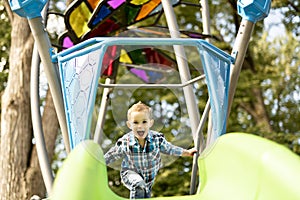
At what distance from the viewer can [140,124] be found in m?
2.78

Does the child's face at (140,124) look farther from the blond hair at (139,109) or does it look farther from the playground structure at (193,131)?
the playground structure at (193,131)

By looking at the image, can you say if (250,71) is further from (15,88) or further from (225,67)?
(225,67)

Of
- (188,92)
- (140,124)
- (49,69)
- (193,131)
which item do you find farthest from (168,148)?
(49,69)

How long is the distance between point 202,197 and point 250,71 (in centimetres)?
715

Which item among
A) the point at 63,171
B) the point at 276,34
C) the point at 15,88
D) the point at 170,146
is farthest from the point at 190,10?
the point at 63,171

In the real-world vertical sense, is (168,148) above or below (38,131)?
below

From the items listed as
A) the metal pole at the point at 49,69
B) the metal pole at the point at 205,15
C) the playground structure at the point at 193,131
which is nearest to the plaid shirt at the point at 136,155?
the playground structure at the point at 193,131

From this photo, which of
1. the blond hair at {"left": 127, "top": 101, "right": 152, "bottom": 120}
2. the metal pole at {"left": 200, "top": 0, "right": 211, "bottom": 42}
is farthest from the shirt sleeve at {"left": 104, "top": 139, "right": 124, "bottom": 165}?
the metal pole at {"left": 200, "top": 0, "right": 211, "bottom": 42}

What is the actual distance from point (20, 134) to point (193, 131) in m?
3.12

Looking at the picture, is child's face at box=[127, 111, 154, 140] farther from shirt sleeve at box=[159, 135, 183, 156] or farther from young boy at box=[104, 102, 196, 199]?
shirt sleeve at box=[159, 135, 183, 156]

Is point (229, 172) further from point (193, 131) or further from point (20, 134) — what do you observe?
point (20, 134)

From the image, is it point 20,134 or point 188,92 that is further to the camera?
point 20,134

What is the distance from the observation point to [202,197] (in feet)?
8.82

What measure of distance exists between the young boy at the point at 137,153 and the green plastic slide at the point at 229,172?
0.13 meters
